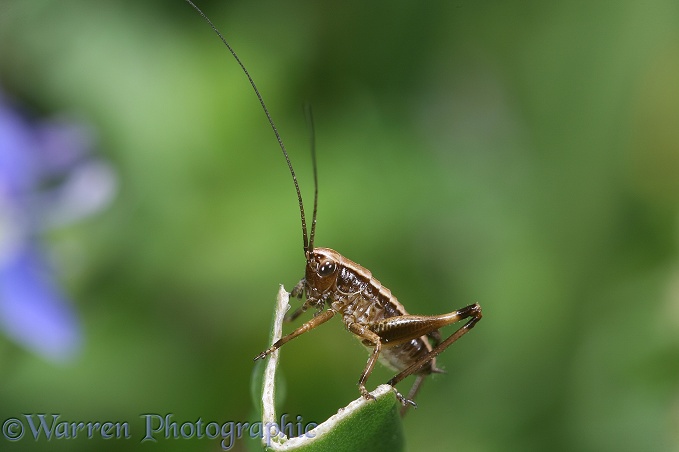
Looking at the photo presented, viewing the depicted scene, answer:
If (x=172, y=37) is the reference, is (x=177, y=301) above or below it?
below

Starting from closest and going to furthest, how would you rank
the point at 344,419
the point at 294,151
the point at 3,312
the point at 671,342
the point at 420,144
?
1. the point at 344,419
2. the point at 3,312
3. the point at 671,342
4. the point at 294,151
5. the point at 420,144

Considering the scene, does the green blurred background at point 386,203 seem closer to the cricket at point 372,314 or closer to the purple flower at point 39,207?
the purple flower at point 39,207

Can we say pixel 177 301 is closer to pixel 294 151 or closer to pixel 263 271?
pixel 263 271

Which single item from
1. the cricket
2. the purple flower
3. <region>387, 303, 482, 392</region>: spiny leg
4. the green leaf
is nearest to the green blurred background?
the purple flower

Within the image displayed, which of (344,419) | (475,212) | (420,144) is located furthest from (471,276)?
(344,419)

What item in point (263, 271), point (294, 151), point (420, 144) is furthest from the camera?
point (420, 144)
